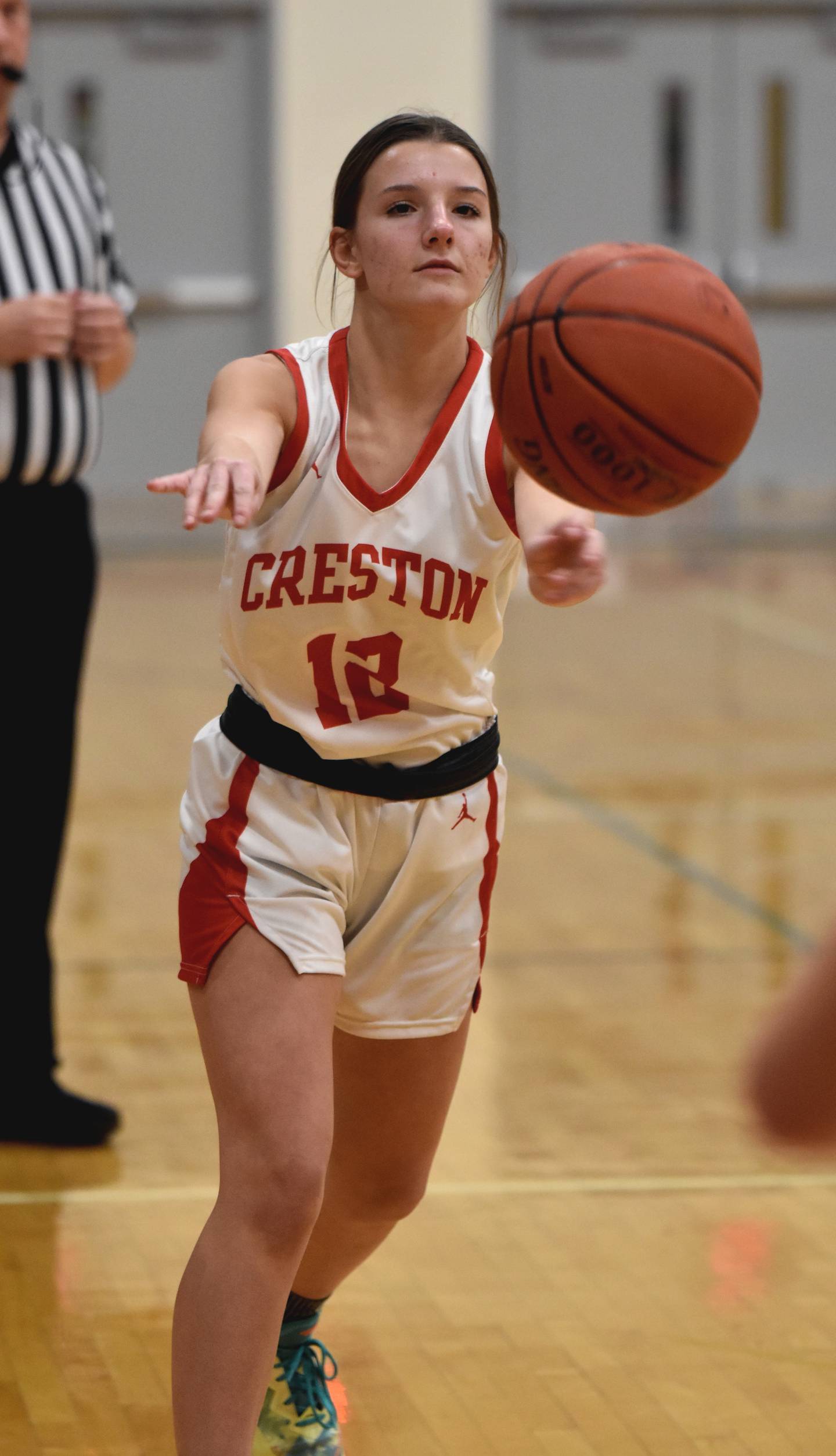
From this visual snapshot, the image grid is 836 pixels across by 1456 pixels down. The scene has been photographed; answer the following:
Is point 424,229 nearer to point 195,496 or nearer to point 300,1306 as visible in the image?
point 195,496

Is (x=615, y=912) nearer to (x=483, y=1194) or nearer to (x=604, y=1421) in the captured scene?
(x=483, y=1194)

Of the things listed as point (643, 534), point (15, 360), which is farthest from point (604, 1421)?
point (643, 534)

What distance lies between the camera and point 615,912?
5.20 metres

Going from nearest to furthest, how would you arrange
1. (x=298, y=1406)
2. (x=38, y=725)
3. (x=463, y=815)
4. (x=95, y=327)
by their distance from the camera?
(x=463, y=815)
(x=298, y=1406)
(x=95, y=327)
(x=38, y=725)

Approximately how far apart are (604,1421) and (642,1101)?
1.23m

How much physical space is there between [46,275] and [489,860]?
1.64 meters

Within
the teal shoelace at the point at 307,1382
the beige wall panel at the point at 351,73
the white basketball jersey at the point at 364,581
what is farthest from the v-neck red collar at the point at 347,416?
the beige wall panel at the point at 351,73

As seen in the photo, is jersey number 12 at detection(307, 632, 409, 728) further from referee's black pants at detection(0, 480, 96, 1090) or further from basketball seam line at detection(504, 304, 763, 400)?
referee's black pants at detection(0, 480, 96, 1090)

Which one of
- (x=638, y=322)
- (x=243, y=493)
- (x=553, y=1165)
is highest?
(x=638, y=322)

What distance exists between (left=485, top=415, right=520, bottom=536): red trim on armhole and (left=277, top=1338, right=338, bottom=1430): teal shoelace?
1.05 metres

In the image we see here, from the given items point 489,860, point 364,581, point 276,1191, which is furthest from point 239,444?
point 276,1191

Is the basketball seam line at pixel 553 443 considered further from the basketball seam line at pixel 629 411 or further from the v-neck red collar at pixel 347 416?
the v-neck red collar at pixel 347 416

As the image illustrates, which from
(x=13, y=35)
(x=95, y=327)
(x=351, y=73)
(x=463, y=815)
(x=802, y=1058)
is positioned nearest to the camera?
(x=802, y=1058)

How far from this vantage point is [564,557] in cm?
218
